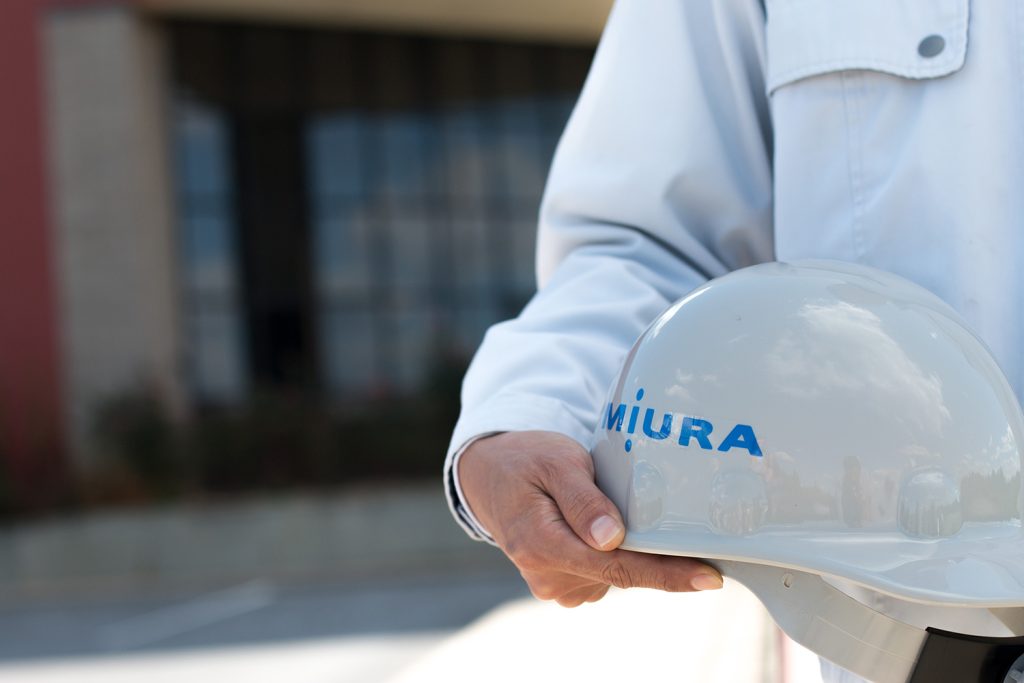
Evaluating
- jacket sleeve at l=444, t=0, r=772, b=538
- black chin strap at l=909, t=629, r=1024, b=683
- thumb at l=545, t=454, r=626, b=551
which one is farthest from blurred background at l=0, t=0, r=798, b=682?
black chin strap at l=909, t=629, r=1024, b=683

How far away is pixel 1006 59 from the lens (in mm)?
1308

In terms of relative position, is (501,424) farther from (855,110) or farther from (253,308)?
(253,308)

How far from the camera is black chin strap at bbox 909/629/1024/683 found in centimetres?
106

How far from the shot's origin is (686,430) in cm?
108

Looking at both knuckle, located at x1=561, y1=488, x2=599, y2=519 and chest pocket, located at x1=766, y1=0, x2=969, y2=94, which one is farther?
chest pocket, located at x1=766, y1=0, x2=969, y2=94

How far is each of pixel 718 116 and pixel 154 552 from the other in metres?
12.8

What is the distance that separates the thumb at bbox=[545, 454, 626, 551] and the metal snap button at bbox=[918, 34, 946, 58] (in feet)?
1.90

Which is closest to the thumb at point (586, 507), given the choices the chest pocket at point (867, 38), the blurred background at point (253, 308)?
the chest pocket at point (867, 38)

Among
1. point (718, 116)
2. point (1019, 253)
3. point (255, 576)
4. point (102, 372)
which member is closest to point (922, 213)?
point (1019, 253)

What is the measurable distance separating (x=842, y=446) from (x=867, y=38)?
0.57 meters

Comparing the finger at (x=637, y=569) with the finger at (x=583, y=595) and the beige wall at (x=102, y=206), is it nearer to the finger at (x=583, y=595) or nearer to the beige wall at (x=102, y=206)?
the finger at (x=583, y=595)

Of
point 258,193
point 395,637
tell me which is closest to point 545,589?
point 395,637

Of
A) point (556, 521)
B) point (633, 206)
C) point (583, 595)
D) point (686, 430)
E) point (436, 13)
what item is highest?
point (436, 13)

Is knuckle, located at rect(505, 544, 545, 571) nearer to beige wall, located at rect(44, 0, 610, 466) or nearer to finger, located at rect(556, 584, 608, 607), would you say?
finger, located at rect(556, 584, 608, 607)
